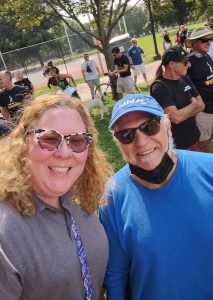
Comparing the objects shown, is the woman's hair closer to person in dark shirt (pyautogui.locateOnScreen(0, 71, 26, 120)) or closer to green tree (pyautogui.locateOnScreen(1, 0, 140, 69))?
person in dark shirt (pyautogui.locateOnScreen(0, 71, 26, 120))

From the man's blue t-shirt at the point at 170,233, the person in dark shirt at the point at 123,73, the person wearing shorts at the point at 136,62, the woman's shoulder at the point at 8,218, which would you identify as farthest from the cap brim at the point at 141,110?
the person wearing shorts at the point at 136,62

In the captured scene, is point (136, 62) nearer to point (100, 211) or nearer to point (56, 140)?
point (100, 211)

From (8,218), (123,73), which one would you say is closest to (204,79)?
(8,218)

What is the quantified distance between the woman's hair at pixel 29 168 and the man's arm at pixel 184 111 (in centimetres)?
171

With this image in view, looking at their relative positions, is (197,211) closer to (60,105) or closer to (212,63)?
(60,105)

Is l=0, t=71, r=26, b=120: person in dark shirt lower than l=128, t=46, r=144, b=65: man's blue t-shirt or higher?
higher

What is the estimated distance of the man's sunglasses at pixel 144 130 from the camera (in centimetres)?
207

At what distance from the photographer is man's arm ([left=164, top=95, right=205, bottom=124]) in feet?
12.7

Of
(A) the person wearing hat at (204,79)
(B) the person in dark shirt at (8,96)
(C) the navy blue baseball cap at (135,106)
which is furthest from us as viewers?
(B) the person in dark shirt at (8,96)

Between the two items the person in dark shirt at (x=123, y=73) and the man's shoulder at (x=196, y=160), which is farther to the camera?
the person in dark shirt at (x=123, y=73)

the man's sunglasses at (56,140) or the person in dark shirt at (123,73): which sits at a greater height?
the man's sunglasses at (56,140)

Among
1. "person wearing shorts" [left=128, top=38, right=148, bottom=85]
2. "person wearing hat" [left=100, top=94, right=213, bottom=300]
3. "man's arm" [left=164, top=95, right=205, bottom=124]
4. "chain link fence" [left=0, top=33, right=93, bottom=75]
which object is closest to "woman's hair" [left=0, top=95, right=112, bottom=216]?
"person wearing hat" [left=100, top=94, right=213, bottom=300]

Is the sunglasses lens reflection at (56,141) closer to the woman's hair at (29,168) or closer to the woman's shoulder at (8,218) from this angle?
the woman's hair at (29,168)

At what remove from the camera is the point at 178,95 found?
4.01m
